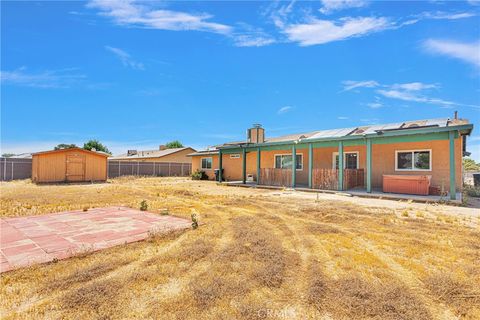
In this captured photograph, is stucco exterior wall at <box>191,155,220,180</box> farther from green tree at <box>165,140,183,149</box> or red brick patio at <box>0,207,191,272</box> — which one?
green tree at <box>165,140,183,149</box>

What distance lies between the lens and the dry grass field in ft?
7.64

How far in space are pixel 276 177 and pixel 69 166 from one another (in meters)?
16.7

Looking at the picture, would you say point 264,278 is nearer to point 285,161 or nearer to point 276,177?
point 276,177

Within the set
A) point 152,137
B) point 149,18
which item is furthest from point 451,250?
point 152,137

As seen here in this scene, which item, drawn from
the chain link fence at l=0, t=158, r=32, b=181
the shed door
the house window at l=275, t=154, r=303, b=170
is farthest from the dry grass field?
the chain link fence at l=0, t=158, r=32, b=181

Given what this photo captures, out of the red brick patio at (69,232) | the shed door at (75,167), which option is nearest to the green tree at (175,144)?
the shed door at (75,167)

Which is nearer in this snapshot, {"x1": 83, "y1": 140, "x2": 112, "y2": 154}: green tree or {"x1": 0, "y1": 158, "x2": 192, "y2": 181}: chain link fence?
{"x1": 0, "y1": 158, "x2": 192, "y2": 181}: chain link fence

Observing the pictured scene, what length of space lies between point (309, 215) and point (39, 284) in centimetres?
588

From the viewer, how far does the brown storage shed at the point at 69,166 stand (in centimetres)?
1877

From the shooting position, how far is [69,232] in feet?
16.4

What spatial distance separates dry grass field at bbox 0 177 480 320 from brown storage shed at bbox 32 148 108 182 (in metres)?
19.4

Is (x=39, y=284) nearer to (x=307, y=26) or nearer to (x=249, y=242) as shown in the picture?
(x=249, y=242)

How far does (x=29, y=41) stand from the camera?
35.2 feet

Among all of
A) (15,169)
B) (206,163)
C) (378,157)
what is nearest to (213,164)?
(206,163)
